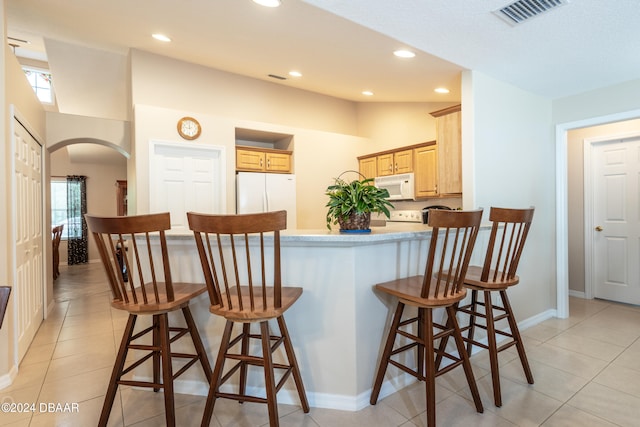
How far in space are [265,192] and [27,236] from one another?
2430 mm

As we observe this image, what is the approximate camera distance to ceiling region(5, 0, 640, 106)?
7.21ft

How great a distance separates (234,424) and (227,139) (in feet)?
10.6

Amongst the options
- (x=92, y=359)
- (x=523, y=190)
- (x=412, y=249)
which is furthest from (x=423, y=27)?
(x=92, y=359)

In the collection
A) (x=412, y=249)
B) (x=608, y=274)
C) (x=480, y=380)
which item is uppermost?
(x=412, y=249)

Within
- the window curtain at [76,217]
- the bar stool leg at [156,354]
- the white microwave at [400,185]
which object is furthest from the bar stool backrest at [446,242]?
the window curtain at [76,217]

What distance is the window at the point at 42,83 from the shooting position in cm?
687

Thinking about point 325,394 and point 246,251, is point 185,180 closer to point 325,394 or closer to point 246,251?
point 246,251

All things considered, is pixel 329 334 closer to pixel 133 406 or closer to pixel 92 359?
pixel 133 406

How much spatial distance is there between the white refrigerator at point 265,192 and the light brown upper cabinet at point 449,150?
1954mm

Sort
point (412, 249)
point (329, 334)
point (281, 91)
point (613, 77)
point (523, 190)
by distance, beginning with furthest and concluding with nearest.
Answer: point (281, 91) < point (523, 190) < point (613, 77) < point (412, 249) < point (329, 334)

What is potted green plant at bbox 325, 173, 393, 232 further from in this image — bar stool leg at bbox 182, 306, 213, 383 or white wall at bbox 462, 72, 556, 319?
white wall at bbox 462, 72, 556, 319

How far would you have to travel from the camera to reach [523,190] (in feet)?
11.1

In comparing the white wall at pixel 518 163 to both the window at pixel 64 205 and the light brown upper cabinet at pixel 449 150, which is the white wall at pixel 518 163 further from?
the window at pixel 64 205

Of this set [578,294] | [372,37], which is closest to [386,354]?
[372,37]
